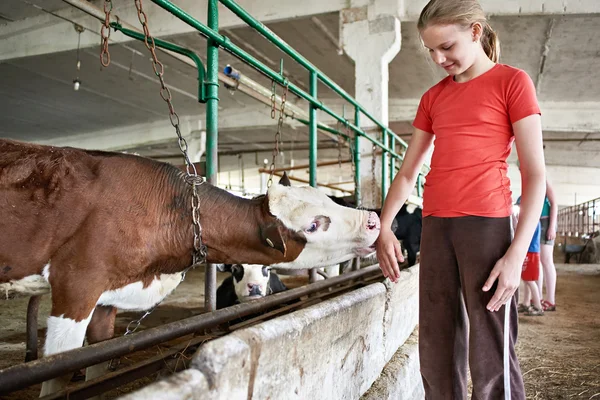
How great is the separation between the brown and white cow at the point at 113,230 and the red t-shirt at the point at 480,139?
98 centimetres

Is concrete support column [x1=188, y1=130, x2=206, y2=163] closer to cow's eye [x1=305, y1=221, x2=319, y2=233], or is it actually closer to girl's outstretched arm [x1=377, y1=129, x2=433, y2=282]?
cow's eye [x1=305, y1=221, x2=319, y2=233]

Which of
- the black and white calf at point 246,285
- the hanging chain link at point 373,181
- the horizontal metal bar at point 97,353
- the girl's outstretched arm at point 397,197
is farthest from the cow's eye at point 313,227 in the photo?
the hanging chain link at point 373,181

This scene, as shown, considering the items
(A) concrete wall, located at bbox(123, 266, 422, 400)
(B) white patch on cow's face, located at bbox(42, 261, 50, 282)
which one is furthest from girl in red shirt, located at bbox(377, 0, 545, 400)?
(B) white patch on cow's face, located at bbox(42, 261, 50, 282)

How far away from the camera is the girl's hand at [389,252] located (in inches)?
75.3

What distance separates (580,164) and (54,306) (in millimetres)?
21803

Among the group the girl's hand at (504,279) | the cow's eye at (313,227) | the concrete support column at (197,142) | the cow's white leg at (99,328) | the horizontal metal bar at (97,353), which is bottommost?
the cow's white leg at (99,328)

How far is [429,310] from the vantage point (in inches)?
73.5

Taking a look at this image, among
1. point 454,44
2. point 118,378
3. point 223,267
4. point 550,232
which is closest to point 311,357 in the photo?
point 118,378

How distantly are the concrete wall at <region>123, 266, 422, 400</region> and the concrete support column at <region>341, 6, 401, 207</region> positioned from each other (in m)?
3.95

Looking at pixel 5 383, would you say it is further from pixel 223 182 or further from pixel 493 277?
pixel 223 182

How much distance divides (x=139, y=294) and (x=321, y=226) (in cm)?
100

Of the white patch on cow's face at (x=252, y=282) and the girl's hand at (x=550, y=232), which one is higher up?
the girl's hand at (x=550, y=232)

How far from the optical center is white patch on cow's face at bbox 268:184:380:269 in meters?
2.61

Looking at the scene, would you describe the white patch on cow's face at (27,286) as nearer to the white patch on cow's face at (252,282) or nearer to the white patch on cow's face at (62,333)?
the white patch on cow's face at (62,333)
